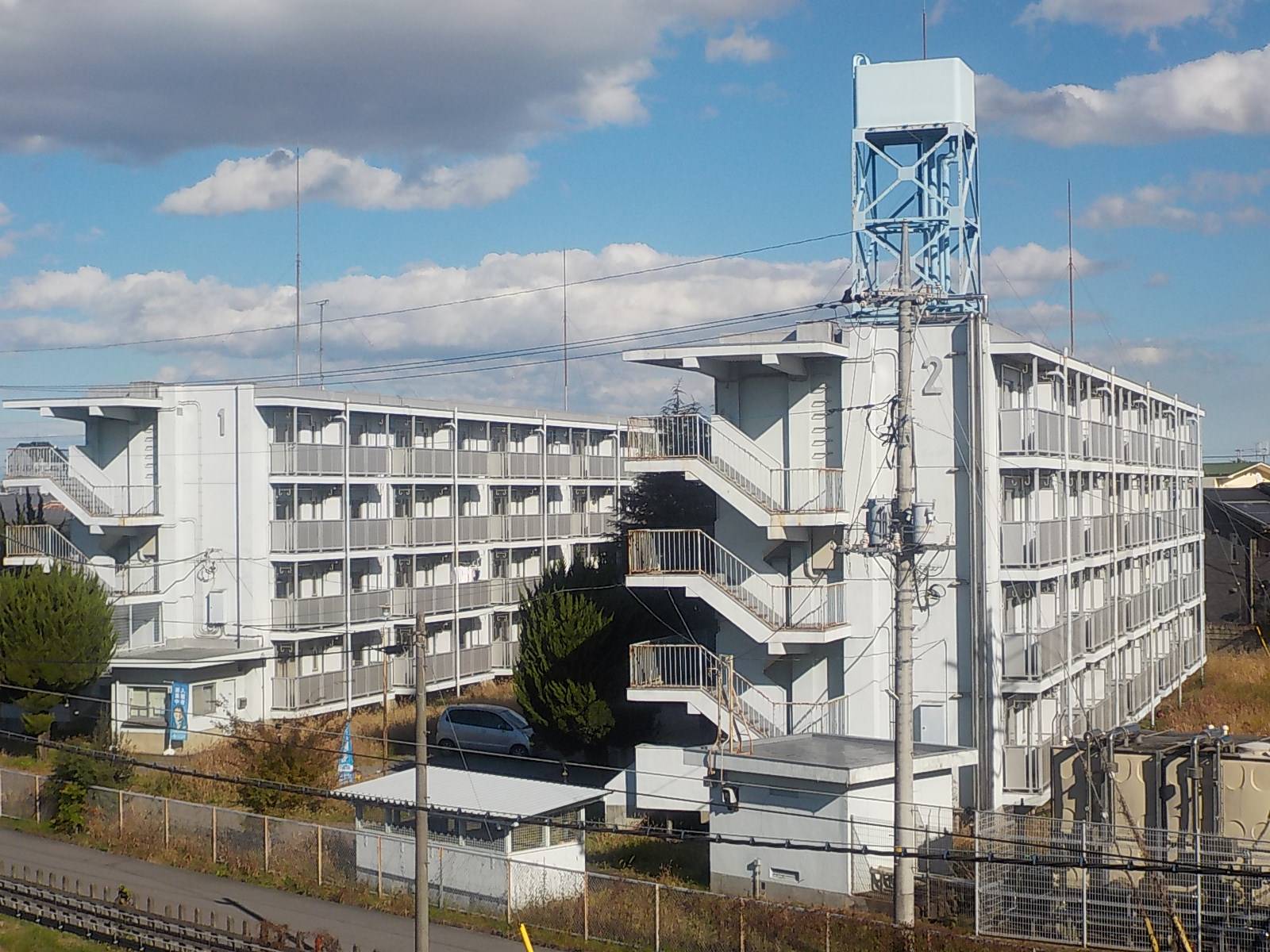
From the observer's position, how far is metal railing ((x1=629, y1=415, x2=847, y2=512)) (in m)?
26.9

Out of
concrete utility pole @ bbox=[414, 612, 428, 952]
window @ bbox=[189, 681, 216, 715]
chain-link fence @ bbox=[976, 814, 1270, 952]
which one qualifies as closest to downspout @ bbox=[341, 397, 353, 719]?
window @ bbox=[189, 681, 216, 715]

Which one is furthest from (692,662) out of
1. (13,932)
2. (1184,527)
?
(1184,527)

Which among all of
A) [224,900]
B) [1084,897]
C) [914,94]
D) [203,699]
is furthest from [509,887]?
[203,699]

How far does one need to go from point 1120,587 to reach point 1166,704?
16.1 ft

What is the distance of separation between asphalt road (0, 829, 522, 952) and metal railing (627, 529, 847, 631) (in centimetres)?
837

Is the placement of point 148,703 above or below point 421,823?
below

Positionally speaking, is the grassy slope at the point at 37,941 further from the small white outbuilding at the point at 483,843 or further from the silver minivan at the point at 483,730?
the silver minivan at the point at 483,730

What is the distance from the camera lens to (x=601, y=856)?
995 inches

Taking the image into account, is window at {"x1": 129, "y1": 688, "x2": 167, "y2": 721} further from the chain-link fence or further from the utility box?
the chain-link fence

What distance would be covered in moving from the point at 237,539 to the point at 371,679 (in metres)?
6.02

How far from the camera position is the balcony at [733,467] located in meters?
26.8

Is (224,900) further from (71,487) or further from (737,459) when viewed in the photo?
(71,487)

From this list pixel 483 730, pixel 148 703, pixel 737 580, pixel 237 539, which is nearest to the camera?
pixel 737 580

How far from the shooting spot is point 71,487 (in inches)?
1574
